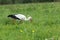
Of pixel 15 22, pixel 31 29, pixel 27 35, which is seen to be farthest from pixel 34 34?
pixel 15 22

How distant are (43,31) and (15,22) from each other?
139cm

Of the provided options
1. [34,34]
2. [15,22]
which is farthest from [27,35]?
[15,22]

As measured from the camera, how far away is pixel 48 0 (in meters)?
14.5

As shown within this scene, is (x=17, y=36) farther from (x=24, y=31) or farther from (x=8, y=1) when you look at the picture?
(x=8, y=1)

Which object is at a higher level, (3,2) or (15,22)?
(15,22)

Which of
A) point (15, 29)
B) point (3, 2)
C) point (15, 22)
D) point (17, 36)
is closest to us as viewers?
point (17, 36)

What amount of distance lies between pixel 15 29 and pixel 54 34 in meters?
1.08

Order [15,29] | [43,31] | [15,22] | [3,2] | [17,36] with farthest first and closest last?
[3,2] < [15,22] < [15,29] < [43,31] < [17,36]

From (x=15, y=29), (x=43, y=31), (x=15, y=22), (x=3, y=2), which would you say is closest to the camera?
(x=43, y=31)

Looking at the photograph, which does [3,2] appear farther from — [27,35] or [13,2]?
[27,35]

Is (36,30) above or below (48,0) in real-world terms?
above

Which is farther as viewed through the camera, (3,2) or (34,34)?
(3,2)

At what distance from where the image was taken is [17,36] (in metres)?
5.03

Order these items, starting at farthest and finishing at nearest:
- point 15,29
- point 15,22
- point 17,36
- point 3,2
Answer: point 3,2 < point 15,22 < point 15,29 < point 17,36
